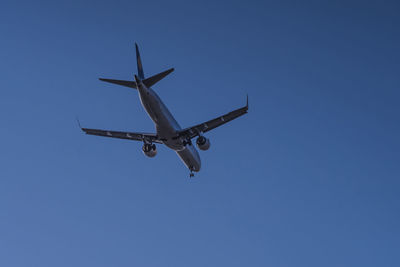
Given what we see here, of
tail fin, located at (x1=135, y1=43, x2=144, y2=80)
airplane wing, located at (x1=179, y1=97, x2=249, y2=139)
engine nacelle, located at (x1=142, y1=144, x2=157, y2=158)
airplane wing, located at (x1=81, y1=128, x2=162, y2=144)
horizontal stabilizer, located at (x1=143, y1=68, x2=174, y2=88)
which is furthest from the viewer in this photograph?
engine nacelle, located at (x1=142, y1=144, x2=157, y2=158)

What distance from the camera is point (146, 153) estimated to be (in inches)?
1970

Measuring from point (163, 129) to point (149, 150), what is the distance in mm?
4857

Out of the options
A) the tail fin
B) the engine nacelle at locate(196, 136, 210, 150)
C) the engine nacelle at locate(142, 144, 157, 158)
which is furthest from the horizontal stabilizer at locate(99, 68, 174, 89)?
the engine nacelle at locate(142, 144, 157, 158)

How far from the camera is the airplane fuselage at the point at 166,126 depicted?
42.0m

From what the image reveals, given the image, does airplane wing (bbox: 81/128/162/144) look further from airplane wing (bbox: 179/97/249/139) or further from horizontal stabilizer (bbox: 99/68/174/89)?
horizontal stabilizer (bbox: 99/68/174/89)

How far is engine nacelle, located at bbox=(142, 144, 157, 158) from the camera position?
49.7 m

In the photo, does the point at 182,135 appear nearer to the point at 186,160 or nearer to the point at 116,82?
the point at 186,160

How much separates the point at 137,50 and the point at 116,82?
5.09 metres

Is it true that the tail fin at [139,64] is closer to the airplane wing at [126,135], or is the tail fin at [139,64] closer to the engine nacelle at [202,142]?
the airplane wing at [126,135]

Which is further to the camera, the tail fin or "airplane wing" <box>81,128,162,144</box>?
"airplane wing" <box>81,128,162,144</box>

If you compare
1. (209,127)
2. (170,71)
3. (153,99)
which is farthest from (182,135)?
(170,71)

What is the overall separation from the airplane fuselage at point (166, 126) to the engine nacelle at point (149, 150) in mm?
1812

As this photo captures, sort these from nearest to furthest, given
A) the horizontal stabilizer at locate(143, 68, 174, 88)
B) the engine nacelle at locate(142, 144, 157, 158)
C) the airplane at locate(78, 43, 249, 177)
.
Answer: the horizontal stabilizer at locate(143, 68, 174, 88)
the airplane at locate(78, 43, 249, 177)
the engine nacelle at locate(142, 144, 157, 158)

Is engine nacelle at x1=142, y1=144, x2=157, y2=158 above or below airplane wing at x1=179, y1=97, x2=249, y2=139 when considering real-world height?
below
